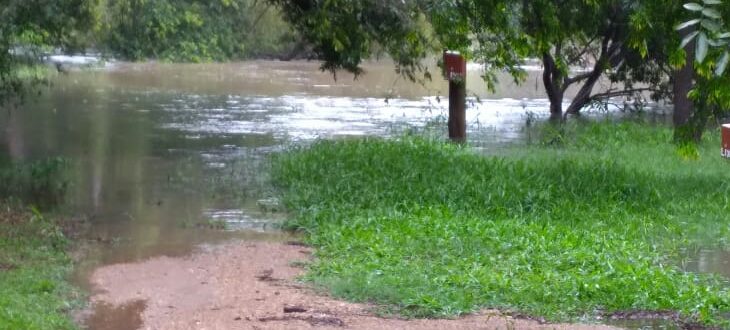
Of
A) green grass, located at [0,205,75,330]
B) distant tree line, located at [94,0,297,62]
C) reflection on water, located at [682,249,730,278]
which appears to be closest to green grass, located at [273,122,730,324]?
reflection on water, located at [682,249,730,278]

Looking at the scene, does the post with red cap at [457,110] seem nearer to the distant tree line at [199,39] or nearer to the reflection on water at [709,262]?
the reflection on water at [709,262]

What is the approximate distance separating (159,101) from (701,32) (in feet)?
88.1

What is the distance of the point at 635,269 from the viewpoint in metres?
9.55

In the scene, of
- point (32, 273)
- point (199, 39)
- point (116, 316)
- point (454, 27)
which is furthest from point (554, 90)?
point (199, 39)

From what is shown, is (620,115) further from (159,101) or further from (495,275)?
(495,275)

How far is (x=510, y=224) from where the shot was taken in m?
11.7

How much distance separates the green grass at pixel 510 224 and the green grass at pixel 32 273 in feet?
7.35

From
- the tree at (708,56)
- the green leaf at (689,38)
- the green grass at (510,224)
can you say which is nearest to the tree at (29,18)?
the green grass at (510,224)

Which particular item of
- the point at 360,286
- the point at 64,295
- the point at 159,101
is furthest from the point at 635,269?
the point at 159,101

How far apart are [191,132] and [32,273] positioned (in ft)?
44.3

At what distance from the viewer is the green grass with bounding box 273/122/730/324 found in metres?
8.85

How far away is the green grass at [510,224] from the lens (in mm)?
8852

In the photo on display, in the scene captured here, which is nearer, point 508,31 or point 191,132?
point 508,31

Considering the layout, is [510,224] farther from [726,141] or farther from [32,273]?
[32,273]
